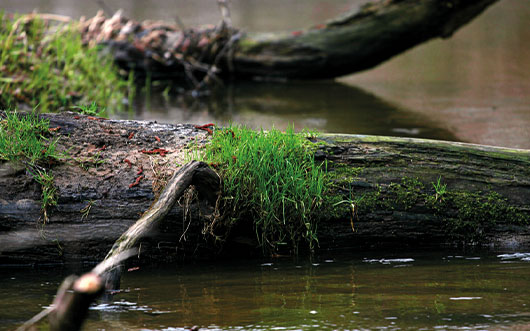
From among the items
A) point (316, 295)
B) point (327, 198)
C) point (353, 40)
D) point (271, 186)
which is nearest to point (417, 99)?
point (353, 40)

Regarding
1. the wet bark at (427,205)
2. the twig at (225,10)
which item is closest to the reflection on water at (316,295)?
the wet bark at (427,205)

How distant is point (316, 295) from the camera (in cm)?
343

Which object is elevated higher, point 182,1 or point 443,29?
point 182,1

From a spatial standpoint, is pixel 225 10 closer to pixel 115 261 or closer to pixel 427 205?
pixel 427 205

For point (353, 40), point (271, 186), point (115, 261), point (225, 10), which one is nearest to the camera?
point (115, 261)

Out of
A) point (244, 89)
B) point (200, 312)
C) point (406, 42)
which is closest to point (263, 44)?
point (244, 89)

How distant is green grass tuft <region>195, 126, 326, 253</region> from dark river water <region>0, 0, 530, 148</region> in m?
1.89

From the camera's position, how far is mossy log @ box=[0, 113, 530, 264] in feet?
12.7

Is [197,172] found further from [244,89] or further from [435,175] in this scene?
[244,89]

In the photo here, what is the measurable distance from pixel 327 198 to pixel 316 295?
774 mm

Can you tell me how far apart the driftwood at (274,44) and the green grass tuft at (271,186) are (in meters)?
5.94

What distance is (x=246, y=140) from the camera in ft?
13.4

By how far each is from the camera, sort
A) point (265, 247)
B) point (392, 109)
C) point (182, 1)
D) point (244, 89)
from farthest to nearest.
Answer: point (182, 1)
point (244, 89)
point (392, 109)
point (265, 247)

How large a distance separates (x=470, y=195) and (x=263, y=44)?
6.86m
